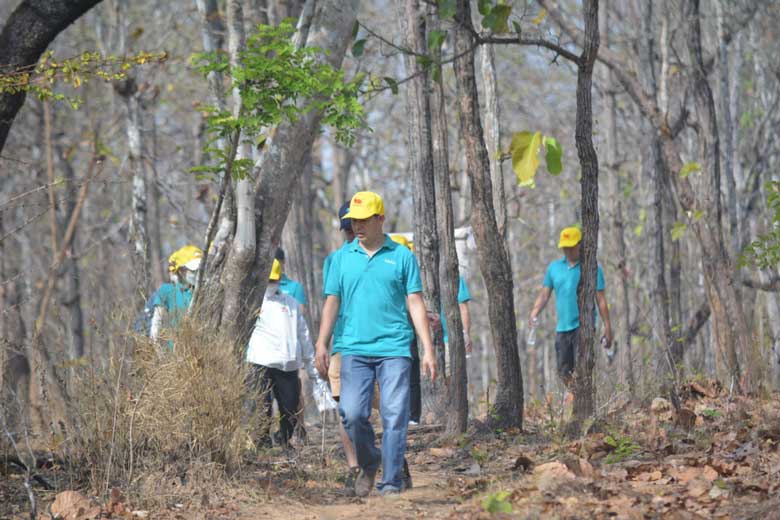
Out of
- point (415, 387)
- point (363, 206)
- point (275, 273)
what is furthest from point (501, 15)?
point (415, 387)

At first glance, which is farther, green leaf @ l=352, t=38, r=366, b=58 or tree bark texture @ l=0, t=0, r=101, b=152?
green leaf @ l=352, t=38, r=366, b=58

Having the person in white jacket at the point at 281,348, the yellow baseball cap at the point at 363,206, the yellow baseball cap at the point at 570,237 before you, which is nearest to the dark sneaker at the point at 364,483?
the yellow baseball cap at the point at 363,206

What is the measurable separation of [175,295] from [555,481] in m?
3.07

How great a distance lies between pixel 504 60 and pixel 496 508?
25.5m

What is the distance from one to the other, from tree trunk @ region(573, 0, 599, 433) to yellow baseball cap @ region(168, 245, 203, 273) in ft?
11.3

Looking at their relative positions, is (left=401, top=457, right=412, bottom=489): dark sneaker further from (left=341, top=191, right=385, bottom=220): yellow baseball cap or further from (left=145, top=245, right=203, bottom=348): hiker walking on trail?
(left=145, top=245, right=203, bottom=348): hiker walking on trail

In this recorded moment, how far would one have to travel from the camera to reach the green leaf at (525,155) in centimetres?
661

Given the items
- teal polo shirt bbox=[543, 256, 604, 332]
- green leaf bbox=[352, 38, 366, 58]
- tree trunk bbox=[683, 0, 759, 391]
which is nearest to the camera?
green leaf bbox=[352, 38, 366, 58]

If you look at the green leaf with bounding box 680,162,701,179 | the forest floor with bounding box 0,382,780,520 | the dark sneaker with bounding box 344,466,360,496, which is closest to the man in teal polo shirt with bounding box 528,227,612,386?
the green leaf with bounding box 680,162,701,179

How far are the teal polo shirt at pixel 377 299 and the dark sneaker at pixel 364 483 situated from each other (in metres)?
0.82

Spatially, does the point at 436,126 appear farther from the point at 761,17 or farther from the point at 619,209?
the point at 761,17

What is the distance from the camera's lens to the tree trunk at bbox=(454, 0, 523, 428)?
9492mm

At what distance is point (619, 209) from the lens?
17.0 m

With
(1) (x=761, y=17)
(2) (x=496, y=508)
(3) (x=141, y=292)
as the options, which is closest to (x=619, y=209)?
(1) (x=761, y=17)
